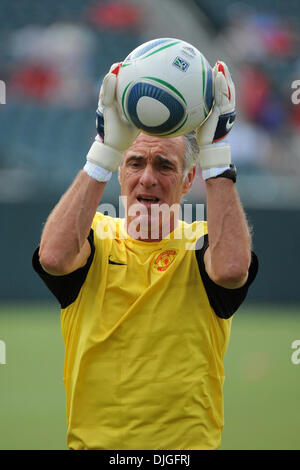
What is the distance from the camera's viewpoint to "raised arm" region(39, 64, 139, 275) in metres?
3.14

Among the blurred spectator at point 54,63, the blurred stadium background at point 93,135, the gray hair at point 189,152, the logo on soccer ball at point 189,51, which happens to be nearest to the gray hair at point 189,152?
the gray hair at point 189,152

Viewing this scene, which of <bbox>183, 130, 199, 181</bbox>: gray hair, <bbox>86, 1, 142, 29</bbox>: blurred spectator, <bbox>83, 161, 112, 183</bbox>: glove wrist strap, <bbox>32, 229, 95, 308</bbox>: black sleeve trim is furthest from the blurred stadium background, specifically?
<bbox>83, 161, 112, 183</bbox>: glove wrist strap

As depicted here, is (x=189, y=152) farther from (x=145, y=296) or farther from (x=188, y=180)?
(x=145, y=296)

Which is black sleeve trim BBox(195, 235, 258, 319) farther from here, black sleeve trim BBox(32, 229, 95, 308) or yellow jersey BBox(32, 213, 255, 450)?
→ black sleeve trim BBox(32, 229, 95, 308)

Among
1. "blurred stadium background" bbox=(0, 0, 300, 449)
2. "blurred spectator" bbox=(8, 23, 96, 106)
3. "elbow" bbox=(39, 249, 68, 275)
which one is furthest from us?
"blurred spectator" bbox=(8, 23, 96, 106)

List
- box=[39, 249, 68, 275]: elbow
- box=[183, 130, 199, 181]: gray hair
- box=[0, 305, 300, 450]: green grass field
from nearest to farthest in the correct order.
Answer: box=[39, 249, 68, 275]: elbow
box=[183, 130, 199, 181]: gray hair
box=[0, 305, 300, 450]: green grass field

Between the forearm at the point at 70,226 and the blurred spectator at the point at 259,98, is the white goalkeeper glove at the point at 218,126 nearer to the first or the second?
the forearm at the point at 70,226

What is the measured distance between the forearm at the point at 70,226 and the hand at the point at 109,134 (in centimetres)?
10

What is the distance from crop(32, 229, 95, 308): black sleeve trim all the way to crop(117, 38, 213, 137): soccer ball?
69 cm

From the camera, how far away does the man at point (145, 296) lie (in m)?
3.20

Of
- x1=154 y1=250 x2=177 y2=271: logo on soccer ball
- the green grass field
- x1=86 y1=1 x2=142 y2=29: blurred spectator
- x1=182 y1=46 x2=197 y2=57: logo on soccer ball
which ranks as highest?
x1=86 y1=1 x2=142 y2=29: blurred spectator

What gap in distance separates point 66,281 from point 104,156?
0.62 m
